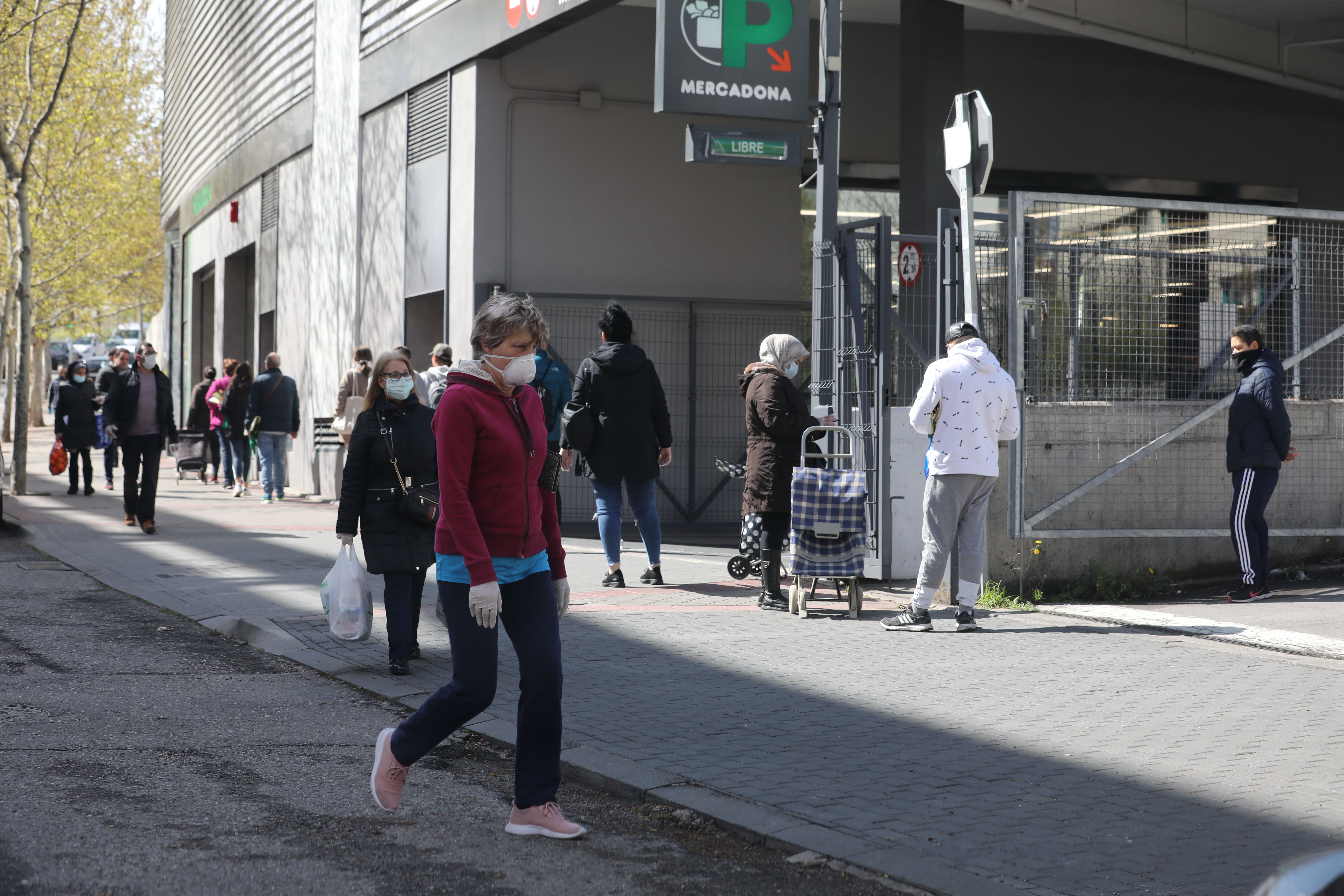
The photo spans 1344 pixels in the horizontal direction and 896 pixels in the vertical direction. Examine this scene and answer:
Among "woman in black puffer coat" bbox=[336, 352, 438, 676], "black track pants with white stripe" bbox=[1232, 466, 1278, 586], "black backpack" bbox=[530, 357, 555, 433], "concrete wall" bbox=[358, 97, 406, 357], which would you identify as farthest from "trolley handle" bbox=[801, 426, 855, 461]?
"concrete wall" bbox=[358, 97, 406, 357]

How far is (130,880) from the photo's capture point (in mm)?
3984

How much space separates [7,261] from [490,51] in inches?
928

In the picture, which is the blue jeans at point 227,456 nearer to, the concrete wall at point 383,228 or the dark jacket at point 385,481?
the concrete wall at point 383,228

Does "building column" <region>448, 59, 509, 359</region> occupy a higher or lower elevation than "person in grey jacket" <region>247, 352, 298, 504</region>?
higher

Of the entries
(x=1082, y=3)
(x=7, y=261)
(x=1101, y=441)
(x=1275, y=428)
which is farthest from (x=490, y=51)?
(x=7, y=261)

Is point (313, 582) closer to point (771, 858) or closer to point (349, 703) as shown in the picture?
point (349, 703)

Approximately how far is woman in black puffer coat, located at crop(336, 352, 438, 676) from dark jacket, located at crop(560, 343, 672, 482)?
3.14 metres

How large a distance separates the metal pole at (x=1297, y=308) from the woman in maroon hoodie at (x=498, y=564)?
799 cm

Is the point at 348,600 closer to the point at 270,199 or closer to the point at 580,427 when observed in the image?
the point at 580,427

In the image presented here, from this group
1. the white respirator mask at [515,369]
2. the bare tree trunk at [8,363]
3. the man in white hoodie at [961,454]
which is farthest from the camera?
the bare tree trunk at [8,363]

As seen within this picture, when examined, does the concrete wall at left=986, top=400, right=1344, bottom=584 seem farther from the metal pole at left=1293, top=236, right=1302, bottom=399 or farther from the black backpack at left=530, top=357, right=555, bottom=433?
the black backpack at left=530, top=357, right=555, bottom=433

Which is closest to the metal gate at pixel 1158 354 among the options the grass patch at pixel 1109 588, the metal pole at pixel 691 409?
the grass patch at pixel 1109 588

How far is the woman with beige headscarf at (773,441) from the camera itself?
29.9ft

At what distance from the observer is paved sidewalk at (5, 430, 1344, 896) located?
445 cm
